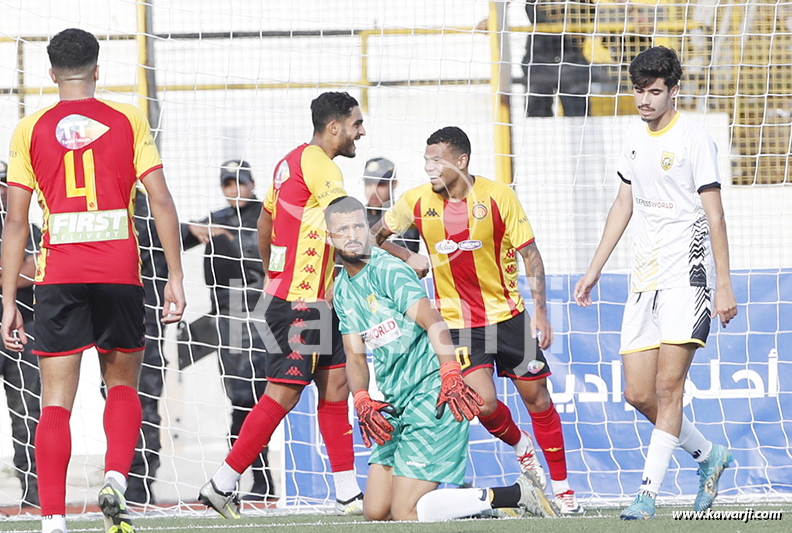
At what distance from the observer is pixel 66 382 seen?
3.84 metres

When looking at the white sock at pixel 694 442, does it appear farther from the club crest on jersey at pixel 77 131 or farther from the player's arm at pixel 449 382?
the club crest on jersey at pixel 77 131

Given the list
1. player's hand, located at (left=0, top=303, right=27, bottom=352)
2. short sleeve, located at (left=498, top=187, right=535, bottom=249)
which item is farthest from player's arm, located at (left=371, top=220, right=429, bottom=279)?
player's hand, located at (left=0, top=303, right=27, bottom=352)

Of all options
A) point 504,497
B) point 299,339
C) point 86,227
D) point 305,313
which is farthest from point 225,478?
point 86,227

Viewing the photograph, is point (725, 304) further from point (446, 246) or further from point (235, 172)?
point (235, 172)

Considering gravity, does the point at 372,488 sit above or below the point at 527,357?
below

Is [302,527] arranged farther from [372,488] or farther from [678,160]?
[678,160]

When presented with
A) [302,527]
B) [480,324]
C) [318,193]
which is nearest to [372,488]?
[302,527]

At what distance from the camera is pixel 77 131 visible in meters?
3.88

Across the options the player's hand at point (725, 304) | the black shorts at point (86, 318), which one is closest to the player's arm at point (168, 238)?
the black shorts at point (86, 318)

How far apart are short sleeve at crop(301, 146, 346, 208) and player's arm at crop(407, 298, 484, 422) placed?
4.04 feet

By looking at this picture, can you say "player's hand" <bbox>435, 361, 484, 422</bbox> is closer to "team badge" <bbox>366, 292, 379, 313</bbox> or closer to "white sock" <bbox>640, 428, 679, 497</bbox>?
"team badge" <bbox>366, 292, 379, 313</bbox>

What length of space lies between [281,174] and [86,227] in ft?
5.38

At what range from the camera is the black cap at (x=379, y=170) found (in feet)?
23.3

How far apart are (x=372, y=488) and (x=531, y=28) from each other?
13.3 feet
